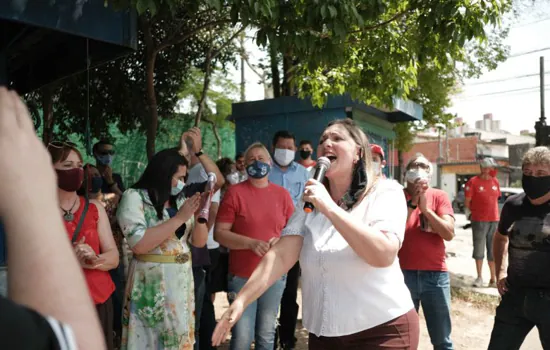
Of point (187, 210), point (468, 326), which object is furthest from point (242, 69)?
point (187, 210)

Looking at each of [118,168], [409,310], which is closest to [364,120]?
[118,168]

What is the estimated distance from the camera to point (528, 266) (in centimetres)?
405

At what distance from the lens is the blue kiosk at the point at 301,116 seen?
10836 millimetres

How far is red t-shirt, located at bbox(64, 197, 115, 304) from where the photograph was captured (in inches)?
144

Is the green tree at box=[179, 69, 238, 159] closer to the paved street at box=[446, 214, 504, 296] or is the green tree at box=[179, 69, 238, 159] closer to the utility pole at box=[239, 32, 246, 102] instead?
the utility pole at box=[239, 32, 246, 102]

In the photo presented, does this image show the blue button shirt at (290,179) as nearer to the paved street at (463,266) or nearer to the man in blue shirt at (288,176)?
the man in blue shirt at (288,176)

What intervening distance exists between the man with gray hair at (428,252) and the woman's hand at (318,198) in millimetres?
2487

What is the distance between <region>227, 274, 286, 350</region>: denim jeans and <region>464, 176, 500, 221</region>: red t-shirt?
593cm

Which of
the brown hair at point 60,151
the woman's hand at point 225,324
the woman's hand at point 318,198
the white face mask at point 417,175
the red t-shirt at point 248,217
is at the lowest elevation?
the woman's hand at point 225,324

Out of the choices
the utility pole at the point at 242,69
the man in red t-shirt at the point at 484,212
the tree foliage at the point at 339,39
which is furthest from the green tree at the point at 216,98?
the man in red t-shirt at the point at 484,212

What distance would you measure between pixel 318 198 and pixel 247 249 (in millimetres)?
2300

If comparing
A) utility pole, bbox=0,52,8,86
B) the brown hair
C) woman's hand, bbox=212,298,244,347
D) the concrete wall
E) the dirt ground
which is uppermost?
the concrete wall

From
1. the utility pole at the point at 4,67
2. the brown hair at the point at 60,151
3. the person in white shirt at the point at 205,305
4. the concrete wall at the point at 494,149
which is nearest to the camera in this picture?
the brown hair at the point at 60,151

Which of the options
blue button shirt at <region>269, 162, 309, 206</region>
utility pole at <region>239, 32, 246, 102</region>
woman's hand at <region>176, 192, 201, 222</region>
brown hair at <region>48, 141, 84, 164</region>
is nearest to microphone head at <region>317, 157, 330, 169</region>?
woman's hand at <region>176, 192, 201, 222</region>
